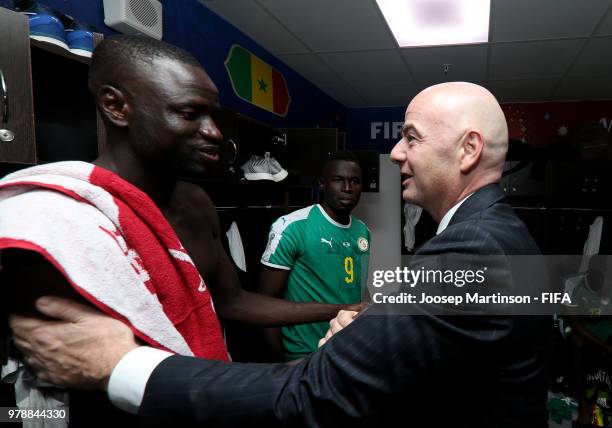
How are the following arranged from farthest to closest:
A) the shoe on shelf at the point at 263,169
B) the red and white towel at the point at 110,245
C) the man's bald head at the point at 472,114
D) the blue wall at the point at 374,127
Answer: the blue wall at the point at 374,127, the shoe on shelf at the point at 263,169, the man's bald head at the point at 472,114, the red and white towel at the point at 110,245

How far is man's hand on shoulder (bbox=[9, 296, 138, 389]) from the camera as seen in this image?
2.36ft

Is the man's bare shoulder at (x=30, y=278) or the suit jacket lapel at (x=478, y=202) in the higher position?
the suit jacket lapel at (x=478, y=202)

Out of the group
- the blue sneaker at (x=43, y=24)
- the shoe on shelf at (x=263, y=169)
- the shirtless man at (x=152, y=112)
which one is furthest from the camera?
the shoe on shelf at (x=263, y=169)

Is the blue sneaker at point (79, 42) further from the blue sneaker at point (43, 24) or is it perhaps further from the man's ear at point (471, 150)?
the man's ear at point (471, 150)

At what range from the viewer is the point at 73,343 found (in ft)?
2.35

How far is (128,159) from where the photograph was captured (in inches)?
40.4

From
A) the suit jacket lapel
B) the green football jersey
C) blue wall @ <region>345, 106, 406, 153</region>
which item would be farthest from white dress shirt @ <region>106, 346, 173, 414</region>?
blue wall @ <region>345, 106, 406, 153</region>

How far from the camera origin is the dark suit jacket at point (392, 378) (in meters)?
0.77

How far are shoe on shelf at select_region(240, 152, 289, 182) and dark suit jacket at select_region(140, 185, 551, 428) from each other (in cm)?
243

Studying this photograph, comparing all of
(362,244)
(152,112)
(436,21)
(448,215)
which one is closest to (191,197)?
(152,112)

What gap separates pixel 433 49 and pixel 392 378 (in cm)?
370

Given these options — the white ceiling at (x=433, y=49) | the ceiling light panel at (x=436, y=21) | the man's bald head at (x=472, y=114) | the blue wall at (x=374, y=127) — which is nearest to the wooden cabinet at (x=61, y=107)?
the man's bald head at (x=472, y=114)

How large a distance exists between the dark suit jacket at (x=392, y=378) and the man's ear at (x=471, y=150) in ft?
0.70

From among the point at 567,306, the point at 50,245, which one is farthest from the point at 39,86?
the point at 567,306
